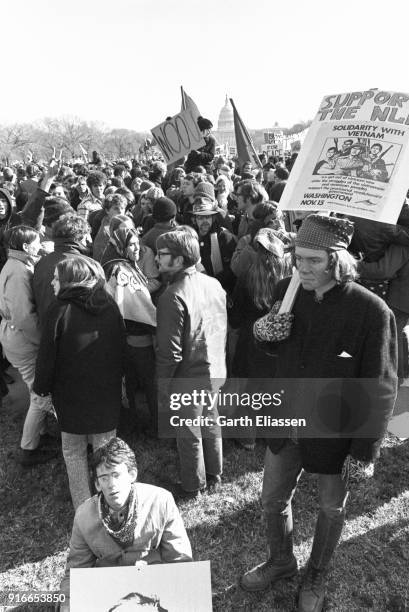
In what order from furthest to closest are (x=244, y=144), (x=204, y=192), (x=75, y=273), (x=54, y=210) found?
(x=244, y=144)
(x=204, y=192)
(x=54, y=210)
(x=75, y=273)

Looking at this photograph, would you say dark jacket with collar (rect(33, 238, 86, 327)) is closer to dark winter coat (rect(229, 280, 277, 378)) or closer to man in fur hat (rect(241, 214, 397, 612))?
dark winter coat (rect(229, 280, 277, 378))

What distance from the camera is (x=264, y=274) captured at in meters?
3.59

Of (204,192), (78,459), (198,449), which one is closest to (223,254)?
(204,192)

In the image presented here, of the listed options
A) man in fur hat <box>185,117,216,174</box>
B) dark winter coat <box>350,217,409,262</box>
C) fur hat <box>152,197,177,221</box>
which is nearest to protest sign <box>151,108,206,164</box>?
man in fur hat <box>185,117,216,174</box>

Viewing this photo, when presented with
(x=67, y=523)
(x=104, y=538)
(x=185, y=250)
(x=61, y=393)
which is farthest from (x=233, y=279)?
(x=104, y=538)

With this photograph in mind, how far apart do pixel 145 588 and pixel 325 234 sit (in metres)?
1.61

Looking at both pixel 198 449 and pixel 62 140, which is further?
pixel 62 140

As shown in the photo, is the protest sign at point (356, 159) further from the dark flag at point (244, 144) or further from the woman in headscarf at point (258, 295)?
the dark flag at point (244, 144)

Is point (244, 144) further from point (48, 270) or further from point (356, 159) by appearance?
point (356, 159)

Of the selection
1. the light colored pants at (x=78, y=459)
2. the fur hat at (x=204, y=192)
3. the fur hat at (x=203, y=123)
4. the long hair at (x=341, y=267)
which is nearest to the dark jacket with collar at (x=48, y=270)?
the light colored pants at (x=78, y=459)

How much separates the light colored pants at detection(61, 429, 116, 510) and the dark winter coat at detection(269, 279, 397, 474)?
57.5 inches

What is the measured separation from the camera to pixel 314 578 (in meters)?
2.68

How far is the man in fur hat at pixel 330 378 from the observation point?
2.26 metres

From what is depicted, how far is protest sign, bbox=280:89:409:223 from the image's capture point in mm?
2359
